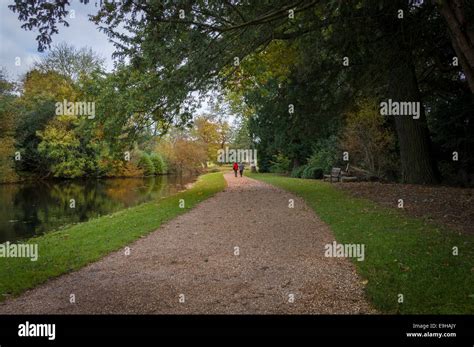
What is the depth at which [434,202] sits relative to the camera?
A: 1066 cm

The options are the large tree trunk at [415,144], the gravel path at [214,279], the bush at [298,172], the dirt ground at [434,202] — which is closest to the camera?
the gravel path at [214,279]

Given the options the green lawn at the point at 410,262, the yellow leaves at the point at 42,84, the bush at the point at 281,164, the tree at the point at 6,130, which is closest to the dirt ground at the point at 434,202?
the green lawn at the point at 410,262

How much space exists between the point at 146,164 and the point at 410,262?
145 ft

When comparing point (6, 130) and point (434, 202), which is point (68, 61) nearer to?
point (6, 130)

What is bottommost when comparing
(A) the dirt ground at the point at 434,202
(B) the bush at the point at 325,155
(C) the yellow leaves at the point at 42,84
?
(A) the dirt ground at the point at 434,202

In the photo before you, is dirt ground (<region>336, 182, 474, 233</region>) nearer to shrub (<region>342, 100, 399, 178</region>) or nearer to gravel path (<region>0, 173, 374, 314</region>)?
gravel path (<region>0, 173, 374, 314</region>)

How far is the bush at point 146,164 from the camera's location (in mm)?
46844

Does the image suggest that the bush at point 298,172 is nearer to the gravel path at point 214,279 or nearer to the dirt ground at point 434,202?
the dirt ground at point 434,202

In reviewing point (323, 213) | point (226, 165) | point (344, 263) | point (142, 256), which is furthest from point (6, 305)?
point (226, 165)

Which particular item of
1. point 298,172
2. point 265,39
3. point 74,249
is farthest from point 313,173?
point 74,249

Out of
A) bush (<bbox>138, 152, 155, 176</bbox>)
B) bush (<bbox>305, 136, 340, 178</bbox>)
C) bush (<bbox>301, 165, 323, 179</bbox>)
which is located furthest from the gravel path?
bush (<bbox>138, 152, 155, 176</bbox>)

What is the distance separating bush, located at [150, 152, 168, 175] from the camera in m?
50.3

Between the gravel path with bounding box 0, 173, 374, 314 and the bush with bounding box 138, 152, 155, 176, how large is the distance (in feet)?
127

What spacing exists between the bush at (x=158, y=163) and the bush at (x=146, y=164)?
166 cm
